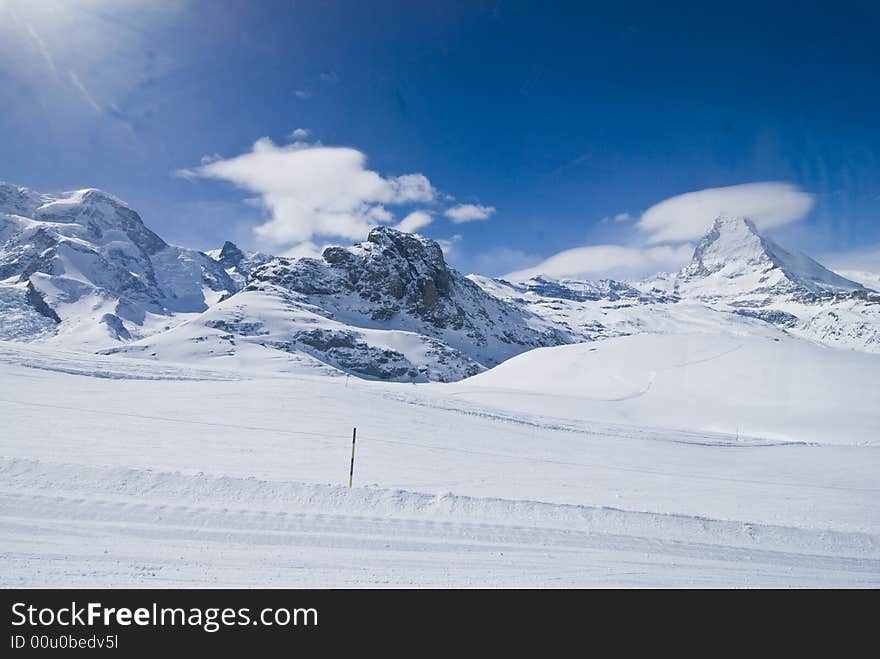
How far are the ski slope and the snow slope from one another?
37.4 ft

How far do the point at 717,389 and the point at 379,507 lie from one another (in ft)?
113

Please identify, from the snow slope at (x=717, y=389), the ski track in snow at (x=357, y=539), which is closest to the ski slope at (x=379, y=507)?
the ski track in snow at (x=357, y=539)

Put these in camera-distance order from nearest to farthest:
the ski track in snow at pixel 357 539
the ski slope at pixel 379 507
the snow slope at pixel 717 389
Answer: the ski track in snow at pixel 357 539, the ski slope at pixel 379 507, the snow slope at pixel 717 389

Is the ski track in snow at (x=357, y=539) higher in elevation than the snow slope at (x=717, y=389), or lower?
lower

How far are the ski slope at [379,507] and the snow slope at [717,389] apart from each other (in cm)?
1139

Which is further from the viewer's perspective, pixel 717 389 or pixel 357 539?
pixel 717 389

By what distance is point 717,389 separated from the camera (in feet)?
113

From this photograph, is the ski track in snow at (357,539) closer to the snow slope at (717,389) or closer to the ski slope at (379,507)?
the ski slope at (379,507)

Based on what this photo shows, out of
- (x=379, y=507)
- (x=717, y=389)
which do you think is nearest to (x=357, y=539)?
(x=379, y=507)

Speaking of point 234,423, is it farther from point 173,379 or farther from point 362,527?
point 173,379

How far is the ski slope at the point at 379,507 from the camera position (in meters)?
5.96

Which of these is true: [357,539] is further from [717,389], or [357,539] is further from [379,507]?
[717,389]
